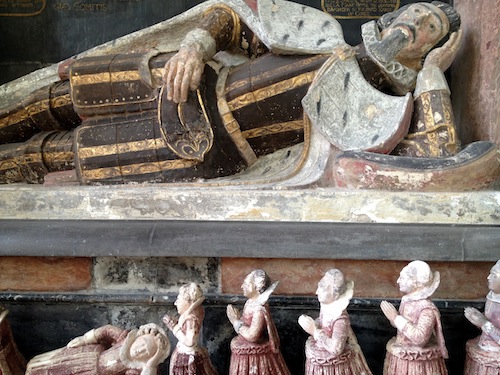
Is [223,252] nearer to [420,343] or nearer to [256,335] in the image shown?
[256,335]

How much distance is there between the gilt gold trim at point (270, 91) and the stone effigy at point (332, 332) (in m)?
1.39

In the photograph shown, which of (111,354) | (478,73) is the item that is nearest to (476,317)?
(111,354)

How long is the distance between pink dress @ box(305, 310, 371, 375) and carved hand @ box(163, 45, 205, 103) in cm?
152

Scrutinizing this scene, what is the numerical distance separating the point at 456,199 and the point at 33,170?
2.50 meters

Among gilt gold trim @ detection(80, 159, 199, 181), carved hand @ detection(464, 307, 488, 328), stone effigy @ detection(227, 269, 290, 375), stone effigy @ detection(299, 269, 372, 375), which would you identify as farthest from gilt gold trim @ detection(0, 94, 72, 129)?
carved hand @ detection(464, 307, 488, 328)

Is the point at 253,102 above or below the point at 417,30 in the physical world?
below

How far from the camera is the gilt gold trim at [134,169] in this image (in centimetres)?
340

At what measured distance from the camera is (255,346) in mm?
2527

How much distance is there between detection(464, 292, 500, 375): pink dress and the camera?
8.00ft

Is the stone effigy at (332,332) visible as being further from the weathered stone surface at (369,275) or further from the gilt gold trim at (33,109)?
the gilt gold trim at (33,109)

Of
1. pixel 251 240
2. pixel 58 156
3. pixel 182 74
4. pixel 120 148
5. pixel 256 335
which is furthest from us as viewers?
pixel 58 156

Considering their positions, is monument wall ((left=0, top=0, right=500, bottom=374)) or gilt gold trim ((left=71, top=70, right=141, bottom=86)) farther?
gilt gold trim ((left=71, top=70, right=141, bottom=86))

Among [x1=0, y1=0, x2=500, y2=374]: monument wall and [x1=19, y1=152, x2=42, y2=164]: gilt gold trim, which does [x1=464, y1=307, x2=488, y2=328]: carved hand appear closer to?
[x1=0, y1=0, x2=500, y2=374]: monument wall

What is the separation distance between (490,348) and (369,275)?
2.07 feet
